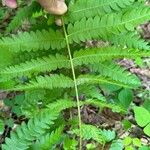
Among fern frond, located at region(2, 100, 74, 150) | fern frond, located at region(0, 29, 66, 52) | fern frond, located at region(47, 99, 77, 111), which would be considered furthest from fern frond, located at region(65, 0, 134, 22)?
fern frond, located at region(2, 100, 74, 150)

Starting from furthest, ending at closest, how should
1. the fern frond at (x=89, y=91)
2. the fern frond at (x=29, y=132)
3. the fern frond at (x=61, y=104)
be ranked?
the fern frond at (x=89, y=91)
the fern frond at (x=61, y=104)
the fern frond at (x=29, y=132)

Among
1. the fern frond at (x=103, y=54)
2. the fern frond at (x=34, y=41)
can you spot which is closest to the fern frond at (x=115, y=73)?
the fern frond at (x=103, y=54)

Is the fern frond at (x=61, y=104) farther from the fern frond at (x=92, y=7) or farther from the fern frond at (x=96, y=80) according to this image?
the fern frond at (x=92, y=7)

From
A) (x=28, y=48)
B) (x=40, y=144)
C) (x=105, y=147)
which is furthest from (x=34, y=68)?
(x=105, y=147)

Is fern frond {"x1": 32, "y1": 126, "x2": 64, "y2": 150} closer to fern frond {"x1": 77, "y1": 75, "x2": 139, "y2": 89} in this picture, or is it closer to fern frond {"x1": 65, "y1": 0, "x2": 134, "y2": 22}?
fern frond {"x1": 77, "y1": 75, "x2": 139, "y2": 89}

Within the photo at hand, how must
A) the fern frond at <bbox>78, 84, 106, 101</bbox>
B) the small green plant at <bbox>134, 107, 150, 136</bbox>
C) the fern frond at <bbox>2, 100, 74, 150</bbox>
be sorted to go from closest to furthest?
the fern frond at <bbox>2, 100, 74, 150</bbox>
the fern frond at <bbox>78, 84, 106, 101</bbox>
the small green plant at <bbox>134, 107, 150, 136</bbox>

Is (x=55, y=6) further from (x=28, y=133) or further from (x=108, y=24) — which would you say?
(x=28, y=133)
